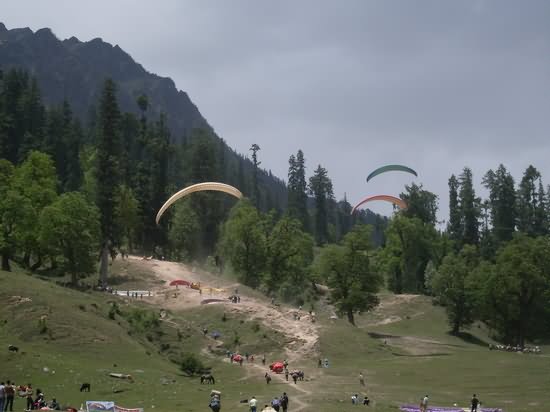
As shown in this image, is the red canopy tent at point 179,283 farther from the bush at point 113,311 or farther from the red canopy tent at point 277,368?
the red canopy tent at point 277,368

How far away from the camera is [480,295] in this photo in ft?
264

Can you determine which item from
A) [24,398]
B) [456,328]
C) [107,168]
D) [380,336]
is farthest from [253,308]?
[24,398]

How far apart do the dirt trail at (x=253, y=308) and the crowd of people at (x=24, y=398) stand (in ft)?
92.6

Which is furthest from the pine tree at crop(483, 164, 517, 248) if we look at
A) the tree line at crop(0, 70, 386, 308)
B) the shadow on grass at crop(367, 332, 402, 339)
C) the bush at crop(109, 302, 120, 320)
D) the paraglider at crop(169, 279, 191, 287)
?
the bush at crop(109, 302, 120, 320)

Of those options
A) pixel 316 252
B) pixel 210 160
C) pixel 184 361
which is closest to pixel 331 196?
pixel 316 252

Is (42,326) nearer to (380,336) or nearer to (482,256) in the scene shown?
(380,336)

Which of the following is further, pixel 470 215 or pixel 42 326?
pixel 470 215

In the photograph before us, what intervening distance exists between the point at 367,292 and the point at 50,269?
125ft

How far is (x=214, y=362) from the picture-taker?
55188mm

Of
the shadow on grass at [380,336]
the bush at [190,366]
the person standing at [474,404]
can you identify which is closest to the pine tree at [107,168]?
the bush at [190,366]

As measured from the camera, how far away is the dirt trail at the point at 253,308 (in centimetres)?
6090

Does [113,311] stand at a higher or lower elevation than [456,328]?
higher

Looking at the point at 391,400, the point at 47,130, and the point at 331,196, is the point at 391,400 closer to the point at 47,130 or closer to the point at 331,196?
the point at 47,130

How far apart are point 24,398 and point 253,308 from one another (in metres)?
36.1
